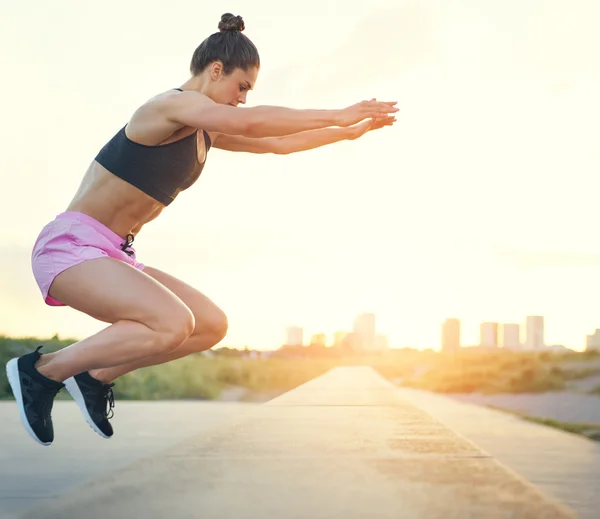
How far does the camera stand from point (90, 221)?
2.90 meters

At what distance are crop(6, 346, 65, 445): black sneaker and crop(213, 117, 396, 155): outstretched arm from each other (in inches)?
45.2

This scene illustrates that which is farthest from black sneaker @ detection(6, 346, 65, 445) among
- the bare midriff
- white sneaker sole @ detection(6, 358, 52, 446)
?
the bare midriff

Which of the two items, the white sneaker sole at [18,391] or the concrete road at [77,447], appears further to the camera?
the concrete road at [77,447]

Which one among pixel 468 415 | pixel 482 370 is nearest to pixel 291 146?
pixel 468 415

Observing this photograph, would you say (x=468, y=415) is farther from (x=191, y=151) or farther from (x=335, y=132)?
(x=191, y=151)

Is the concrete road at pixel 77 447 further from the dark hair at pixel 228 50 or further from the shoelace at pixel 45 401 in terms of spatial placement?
the dark hair at pixel 228 50

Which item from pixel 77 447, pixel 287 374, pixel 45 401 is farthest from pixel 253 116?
pixel 287 374

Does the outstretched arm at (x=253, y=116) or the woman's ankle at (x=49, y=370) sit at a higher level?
the outstretched arm at (x=253, y=116)

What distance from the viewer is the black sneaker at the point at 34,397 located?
2.96 m

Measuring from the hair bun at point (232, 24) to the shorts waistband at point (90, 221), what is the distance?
0.82 meters

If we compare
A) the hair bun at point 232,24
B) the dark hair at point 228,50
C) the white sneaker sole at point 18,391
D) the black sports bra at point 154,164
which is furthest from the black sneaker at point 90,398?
the hair bun at point 232,24

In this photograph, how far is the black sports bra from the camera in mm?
2861

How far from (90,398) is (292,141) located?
135 cm

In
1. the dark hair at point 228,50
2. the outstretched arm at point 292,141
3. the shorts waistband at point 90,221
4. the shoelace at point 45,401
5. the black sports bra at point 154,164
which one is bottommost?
the shoelace at point 45,401
